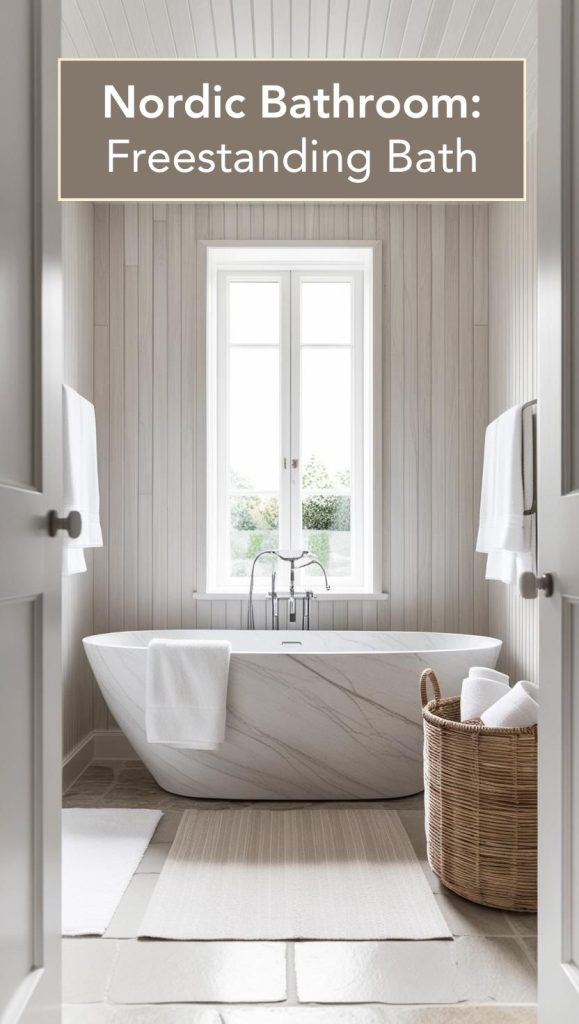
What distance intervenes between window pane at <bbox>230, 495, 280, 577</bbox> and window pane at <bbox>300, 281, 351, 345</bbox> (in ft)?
2.85

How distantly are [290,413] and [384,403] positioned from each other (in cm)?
48

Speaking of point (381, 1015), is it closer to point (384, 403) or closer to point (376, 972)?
point (376, 972)

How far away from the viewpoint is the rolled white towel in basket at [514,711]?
226 centimetres

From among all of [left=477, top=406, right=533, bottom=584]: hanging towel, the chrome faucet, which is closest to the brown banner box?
[left=477, top=406, right=533, bottom=584]: hanging towel

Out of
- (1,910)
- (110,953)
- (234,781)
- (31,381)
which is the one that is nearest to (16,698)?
(1,910)

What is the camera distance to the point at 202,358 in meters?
3.82

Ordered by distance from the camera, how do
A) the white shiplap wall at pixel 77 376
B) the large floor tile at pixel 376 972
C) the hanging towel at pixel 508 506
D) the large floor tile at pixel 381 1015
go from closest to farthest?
the large floor tile at pixel 381 1015 → the large floor tile at pixel 376 972 → the hanging towel at pixel 508 506 → the white shiplap wall at pixel 77 376

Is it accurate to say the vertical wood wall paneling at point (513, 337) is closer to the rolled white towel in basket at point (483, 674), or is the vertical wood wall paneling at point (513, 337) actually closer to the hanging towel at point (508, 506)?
the hanging towel at point (508, 506)

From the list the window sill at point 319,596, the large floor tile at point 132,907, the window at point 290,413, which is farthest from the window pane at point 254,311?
the large floor tile at point 132,907

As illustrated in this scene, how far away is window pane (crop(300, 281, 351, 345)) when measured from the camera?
4.03 m

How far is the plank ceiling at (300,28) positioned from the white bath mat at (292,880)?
2.73 metres

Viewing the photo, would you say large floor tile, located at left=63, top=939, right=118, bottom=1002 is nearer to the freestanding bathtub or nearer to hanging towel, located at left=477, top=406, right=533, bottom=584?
the freestanding bathtub

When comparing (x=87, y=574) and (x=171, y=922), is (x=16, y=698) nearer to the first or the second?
(x=171, y=922)

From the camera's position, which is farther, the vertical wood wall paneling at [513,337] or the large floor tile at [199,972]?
the vertical wood wall paneling at [513,337]
